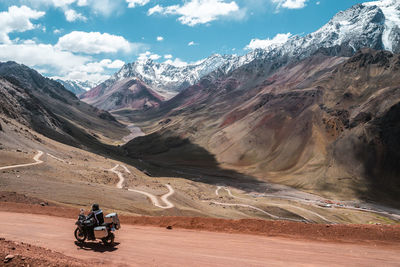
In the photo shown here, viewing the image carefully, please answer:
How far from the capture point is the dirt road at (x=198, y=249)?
577 inches

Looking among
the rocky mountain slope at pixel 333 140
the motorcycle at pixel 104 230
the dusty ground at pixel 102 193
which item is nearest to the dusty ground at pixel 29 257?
the motorcycle at pixel 104 230

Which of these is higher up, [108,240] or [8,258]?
[8,258]

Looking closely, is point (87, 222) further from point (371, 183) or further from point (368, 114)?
point (368, 114)

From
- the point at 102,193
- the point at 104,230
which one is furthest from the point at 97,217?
the point at 102,193

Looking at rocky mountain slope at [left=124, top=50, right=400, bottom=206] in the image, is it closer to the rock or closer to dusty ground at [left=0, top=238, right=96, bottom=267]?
dusty ground at [left=0, top=238, right=96, bottom=267]

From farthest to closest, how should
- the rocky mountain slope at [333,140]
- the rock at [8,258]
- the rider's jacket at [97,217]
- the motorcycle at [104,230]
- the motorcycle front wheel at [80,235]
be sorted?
the rocky mountain slope at [333,140]
the motorcycle front wheel at [80,235]
the rider's jacket at [97,217]
the motorcycle at [104,230]
the rock at [8,258]

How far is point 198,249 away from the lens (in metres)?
16.7

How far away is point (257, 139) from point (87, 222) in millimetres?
168633

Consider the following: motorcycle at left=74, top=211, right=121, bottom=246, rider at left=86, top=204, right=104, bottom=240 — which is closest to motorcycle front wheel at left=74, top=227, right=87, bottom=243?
motorcycle at left=74, top=211, right=121, bottom=246

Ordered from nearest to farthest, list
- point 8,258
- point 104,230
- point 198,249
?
point 8,258, point 104,230, point 198,249

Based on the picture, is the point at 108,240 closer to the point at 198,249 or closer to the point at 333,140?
the point at 198,249

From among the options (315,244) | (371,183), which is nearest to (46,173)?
(315,244)

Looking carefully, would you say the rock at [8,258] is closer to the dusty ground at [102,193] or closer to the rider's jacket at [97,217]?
the rider's jacket at [97,217]

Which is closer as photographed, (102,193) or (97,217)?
(97,217)
